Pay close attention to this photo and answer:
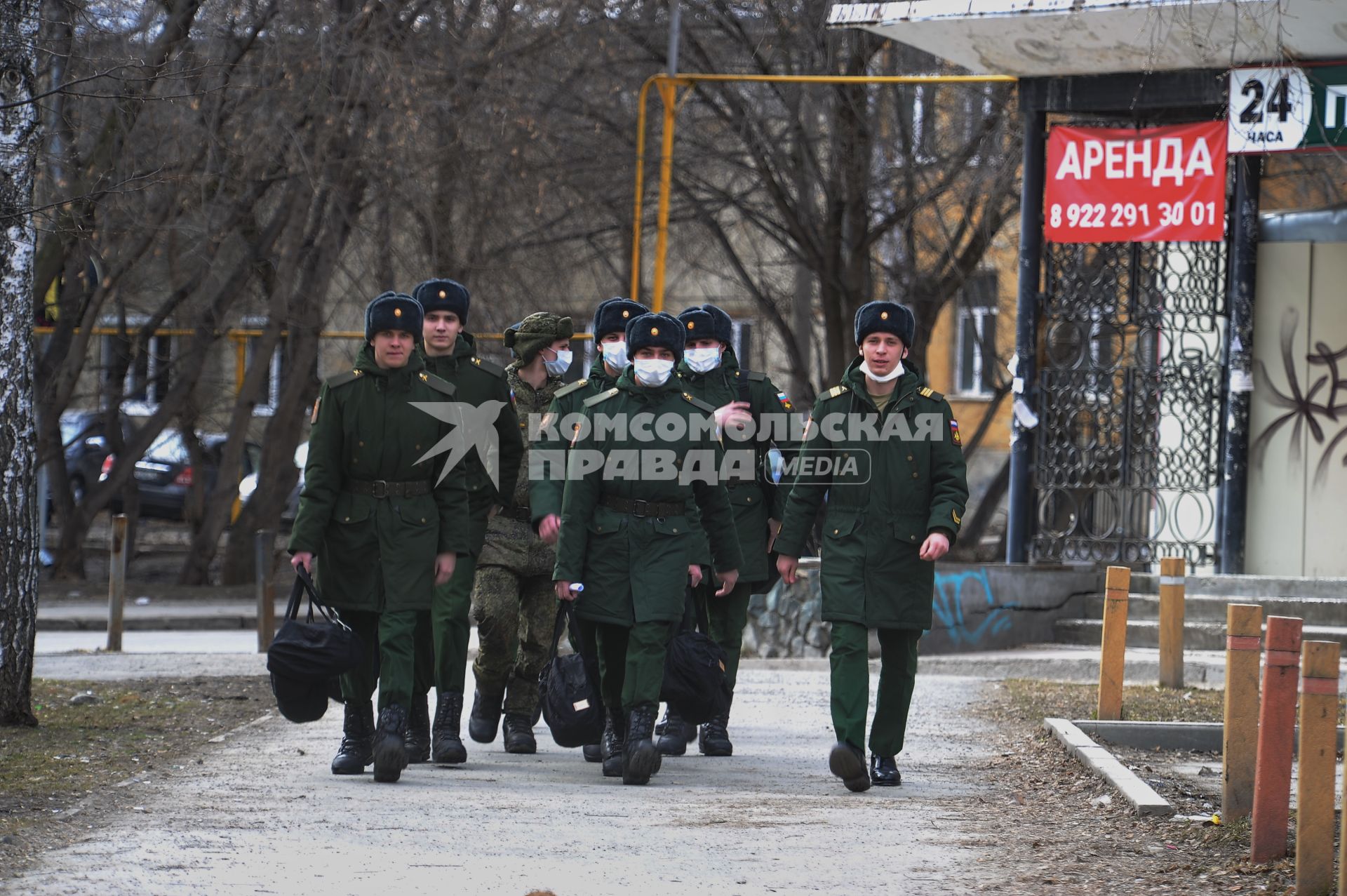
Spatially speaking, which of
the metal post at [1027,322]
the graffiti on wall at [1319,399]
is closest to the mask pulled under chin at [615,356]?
the metal post at [1027,322]

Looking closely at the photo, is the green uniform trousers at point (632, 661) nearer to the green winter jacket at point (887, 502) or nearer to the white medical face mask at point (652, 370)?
the green winter jacket at point (887, 502)

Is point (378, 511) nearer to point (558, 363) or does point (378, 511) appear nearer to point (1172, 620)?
point (558, 363)

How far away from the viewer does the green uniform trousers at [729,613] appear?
356 inches

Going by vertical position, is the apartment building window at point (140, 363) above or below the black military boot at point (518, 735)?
above

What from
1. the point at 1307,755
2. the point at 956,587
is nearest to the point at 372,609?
the point at 1307,755

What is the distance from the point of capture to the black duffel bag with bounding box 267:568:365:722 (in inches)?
300

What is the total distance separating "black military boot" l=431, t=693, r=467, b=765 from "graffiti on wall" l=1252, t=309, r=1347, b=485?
8007 millimetres

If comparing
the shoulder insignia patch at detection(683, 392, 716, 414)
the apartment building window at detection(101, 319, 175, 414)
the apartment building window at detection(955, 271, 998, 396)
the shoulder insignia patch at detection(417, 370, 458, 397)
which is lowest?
the shoulder insignia patch at detection(683, 392, 716, 414)

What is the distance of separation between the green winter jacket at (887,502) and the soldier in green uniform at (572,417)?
108 cm

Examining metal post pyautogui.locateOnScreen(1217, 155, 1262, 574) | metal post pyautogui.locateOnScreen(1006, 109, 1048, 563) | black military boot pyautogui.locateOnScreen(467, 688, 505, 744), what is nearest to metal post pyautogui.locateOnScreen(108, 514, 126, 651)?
black military boot pyautogui.locateOnScreen(467, 688, 505, 744)

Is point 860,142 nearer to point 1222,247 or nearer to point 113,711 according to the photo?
point 1222,247

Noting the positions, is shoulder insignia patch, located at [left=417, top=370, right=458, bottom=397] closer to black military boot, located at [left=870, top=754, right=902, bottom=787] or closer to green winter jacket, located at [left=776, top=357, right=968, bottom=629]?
green winter jacket, located at [left=776, top=357, right=968, bottom=629]

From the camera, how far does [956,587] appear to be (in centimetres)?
1402

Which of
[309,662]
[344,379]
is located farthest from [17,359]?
[309,662]
